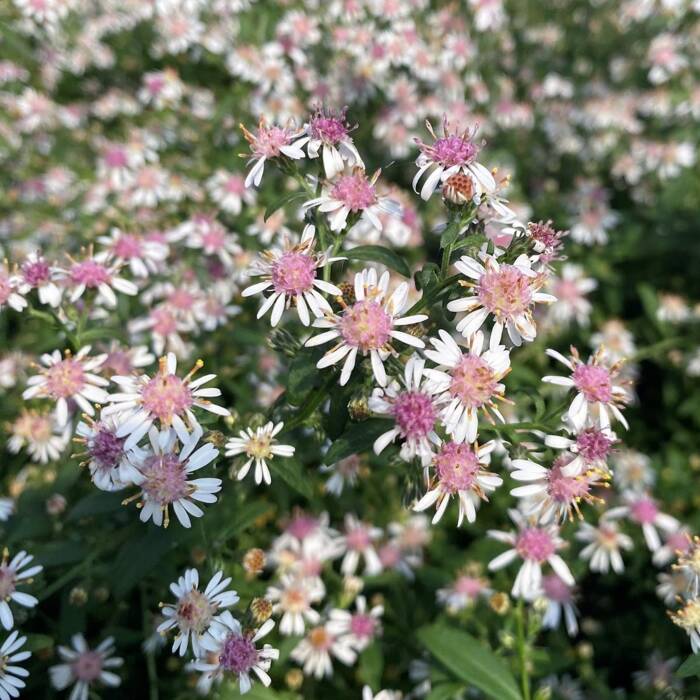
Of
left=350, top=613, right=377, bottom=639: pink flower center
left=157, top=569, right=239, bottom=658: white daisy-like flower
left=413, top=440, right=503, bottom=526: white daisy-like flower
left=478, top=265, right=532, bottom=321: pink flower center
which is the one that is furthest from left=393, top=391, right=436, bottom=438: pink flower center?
left=350, top=613, right=377, bottom=639: pink flower center

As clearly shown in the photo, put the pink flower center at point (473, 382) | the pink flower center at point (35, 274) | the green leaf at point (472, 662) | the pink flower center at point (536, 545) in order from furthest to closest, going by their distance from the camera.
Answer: the pink flower center at point (536, 545) → the pink flower center at point (35, 274) → the green leaf at point (472, 662) → the pink flower center at point (473, 382)

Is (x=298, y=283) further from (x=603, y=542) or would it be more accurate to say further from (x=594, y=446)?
(x=603, y=542)

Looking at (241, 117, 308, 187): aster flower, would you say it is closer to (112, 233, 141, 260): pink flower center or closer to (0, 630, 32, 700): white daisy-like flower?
(112, 233, 141, 260): pink flower center

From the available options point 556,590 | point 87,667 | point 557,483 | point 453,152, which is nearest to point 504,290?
point 453,152

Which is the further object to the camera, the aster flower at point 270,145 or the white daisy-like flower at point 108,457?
the aster flower at point 270,145

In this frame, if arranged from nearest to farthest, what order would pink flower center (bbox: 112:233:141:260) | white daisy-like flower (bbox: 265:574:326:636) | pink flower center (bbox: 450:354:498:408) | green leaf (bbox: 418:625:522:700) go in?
1. pink flower center (bbox: 450:354:498:408)
2. green leaf (bbox: 418:625:522:700)
3. white daisy-like flower (bbox: 265:574:326:636)
4. pink flower center (bbox: 112:233:141:260)

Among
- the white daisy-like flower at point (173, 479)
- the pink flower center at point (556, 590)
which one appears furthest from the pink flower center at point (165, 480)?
the pink flower center at point (556, 590)

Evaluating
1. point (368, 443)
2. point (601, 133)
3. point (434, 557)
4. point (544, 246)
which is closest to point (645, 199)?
point (601, 133)

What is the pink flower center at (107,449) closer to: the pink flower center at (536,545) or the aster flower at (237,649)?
the aster flower at (237,649)
